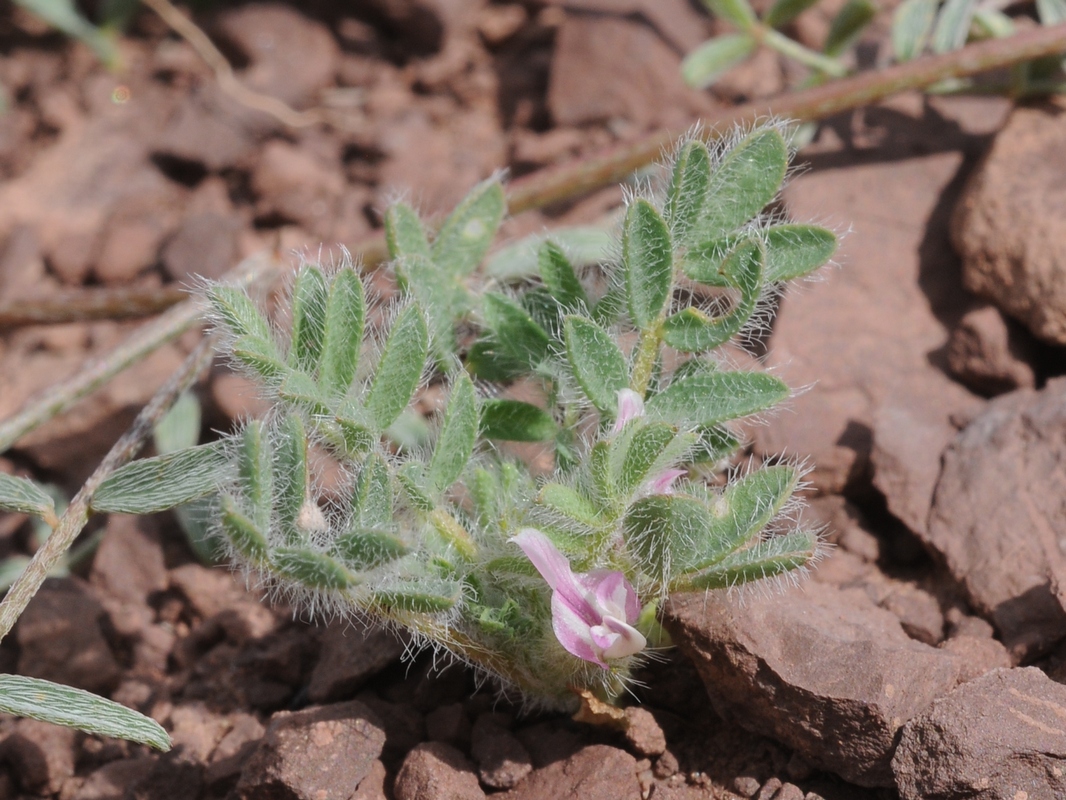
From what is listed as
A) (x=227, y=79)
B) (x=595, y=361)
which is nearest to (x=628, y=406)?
(x=595, y=361)

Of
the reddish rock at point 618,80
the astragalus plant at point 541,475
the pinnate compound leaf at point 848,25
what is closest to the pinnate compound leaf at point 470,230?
the astragalus plant at point 541,475

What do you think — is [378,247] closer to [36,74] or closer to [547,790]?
[547,790]

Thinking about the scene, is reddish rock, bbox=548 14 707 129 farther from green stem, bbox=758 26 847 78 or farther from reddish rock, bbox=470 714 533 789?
reddish rock, bbox=470 714 533 789

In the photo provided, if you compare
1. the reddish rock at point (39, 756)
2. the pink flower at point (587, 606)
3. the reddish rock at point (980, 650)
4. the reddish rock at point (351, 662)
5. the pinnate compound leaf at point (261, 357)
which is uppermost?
the pinnate compound leaf at point (261, 357)

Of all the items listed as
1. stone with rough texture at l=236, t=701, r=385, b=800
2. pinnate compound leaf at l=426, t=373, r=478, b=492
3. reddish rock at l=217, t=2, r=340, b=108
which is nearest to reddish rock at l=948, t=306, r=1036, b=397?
pinnate compound leaf at l=426, t=373, r=478, b=492

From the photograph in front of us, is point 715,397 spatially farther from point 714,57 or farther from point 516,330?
point 714,57

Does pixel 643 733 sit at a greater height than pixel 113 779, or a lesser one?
greater

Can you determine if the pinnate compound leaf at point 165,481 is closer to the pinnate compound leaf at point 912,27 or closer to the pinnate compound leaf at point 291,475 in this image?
the pinnate compound leaf at point 291,475
